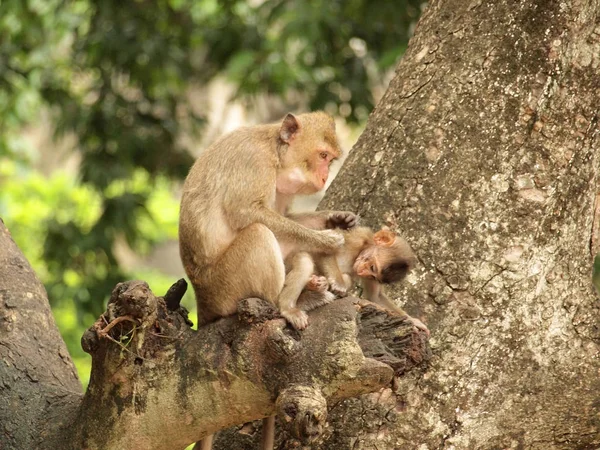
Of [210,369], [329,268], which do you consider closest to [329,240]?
[329,268]

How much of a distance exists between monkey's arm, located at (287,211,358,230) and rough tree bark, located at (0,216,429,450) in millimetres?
920

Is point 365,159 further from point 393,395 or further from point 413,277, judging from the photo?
point 393,395

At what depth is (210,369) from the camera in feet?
12.1

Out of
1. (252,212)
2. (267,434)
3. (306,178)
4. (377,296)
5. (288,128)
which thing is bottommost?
(267,434)

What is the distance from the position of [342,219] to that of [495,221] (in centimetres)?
72

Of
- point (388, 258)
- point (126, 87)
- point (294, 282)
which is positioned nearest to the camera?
point (294, 282)

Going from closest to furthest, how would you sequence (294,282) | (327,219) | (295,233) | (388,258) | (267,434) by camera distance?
1. (267,434)
2. (294,282)
3. (388,258)
4. (295,233)
5. (327,219)

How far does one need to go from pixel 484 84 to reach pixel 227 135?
127 cm

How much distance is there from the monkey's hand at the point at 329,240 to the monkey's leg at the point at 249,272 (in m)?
0.38

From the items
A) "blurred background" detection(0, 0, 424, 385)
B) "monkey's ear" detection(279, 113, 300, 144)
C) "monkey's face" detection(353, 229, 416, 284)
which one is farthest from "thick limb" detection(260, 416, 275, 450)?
"blurred background" detection(0, 0, 424, 385)

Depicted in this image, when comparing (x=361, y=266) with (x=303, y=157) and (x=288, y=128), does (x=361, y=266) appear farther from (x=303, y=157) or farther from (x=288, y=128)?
(x=288, y=128)

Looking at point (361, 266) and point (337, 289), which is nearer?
point (337, 289)

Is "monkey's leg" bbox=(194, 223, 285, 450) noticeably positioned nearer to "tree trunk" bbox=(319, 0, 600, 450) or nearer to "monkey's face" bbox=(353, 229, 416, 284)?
"monkey's face" bbox=(353, 229, 416, 284)

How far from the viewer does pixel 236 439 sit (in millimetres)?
4434
